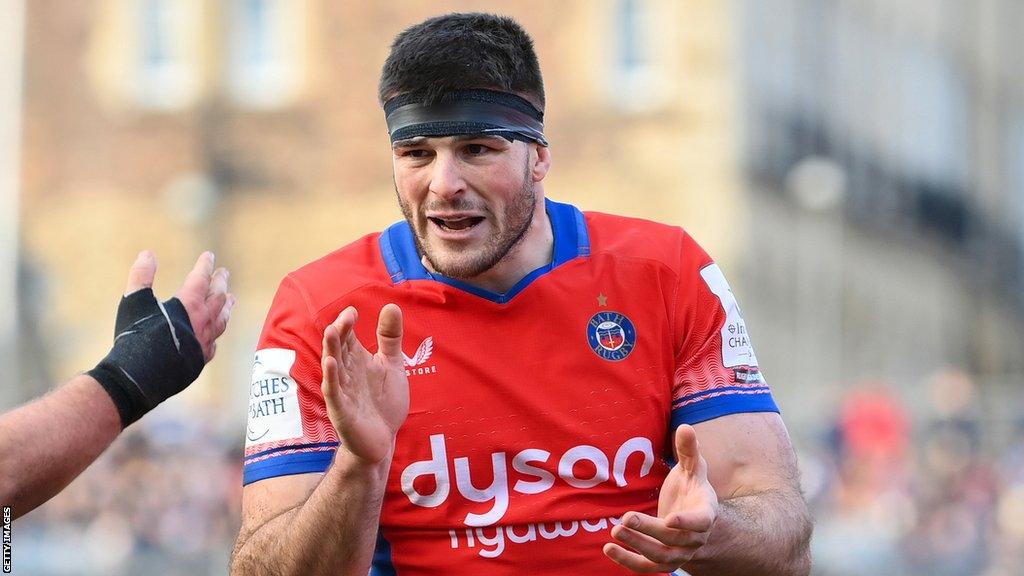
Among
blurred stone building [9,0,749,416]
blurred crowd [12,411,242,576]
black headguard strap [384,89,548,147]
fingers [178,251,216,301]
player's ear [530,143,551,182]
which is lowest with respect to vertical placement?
blurred crowd [12,411,242,576]

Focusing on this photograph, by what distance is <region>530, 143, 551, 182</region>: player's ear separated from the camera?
4.95 m

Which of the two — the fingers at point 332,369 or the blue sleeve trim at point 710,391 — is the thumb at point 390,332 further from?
the blue sleeve trim at point 710,391

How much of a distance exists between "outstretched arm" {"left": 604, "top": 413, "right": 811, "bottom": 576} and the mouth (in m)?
0.87

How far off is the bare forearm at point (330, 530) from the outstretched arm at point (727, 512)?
2.09 feet

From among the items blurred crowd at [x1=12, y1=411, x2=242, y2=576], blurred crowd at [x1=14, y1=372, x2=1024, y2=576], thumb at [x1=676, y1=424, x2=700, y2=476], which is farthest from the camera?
blurred crowd at [x1=12, y1=411, x2=242, y2=576]

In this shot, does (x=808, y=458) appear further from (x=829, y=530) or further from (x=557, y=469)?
(x=557, y=469)

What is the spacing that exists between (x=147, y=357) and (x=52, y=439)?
0.36 m

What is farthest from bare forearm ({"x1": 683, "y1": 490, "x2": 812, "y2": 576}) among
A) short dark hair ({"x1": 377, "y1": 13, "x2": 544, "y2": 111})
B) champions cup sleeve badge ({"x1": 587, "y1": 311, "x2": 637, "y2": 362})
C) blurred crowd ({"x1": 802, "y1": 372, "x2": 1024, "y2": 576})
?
blurred crowd ({"x1": 802, "y1": 372, "x2": 1024, "y2": 576})

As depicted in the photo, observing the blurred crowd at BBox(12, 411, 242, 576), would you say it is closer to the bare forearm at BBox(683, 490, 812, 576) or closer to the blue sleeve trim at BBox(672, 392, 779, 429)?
the blue sleeve trim at BBox(672, 392, 779, 429)

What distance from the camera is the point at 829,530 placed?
1256 cm

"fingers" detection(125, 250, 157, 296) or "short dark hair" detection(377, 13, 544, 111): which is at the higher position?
"short dark hair" detection(377, 13, 544, 111)

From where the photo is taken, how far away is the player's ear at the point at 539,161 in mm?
4953

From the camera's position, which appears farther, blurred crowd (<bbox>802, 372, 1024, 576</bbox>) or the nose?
blurred crowd (<bbox>802, 372, 1024, 576</bbox>)

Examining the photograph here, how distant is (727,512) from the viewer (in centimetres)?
433
